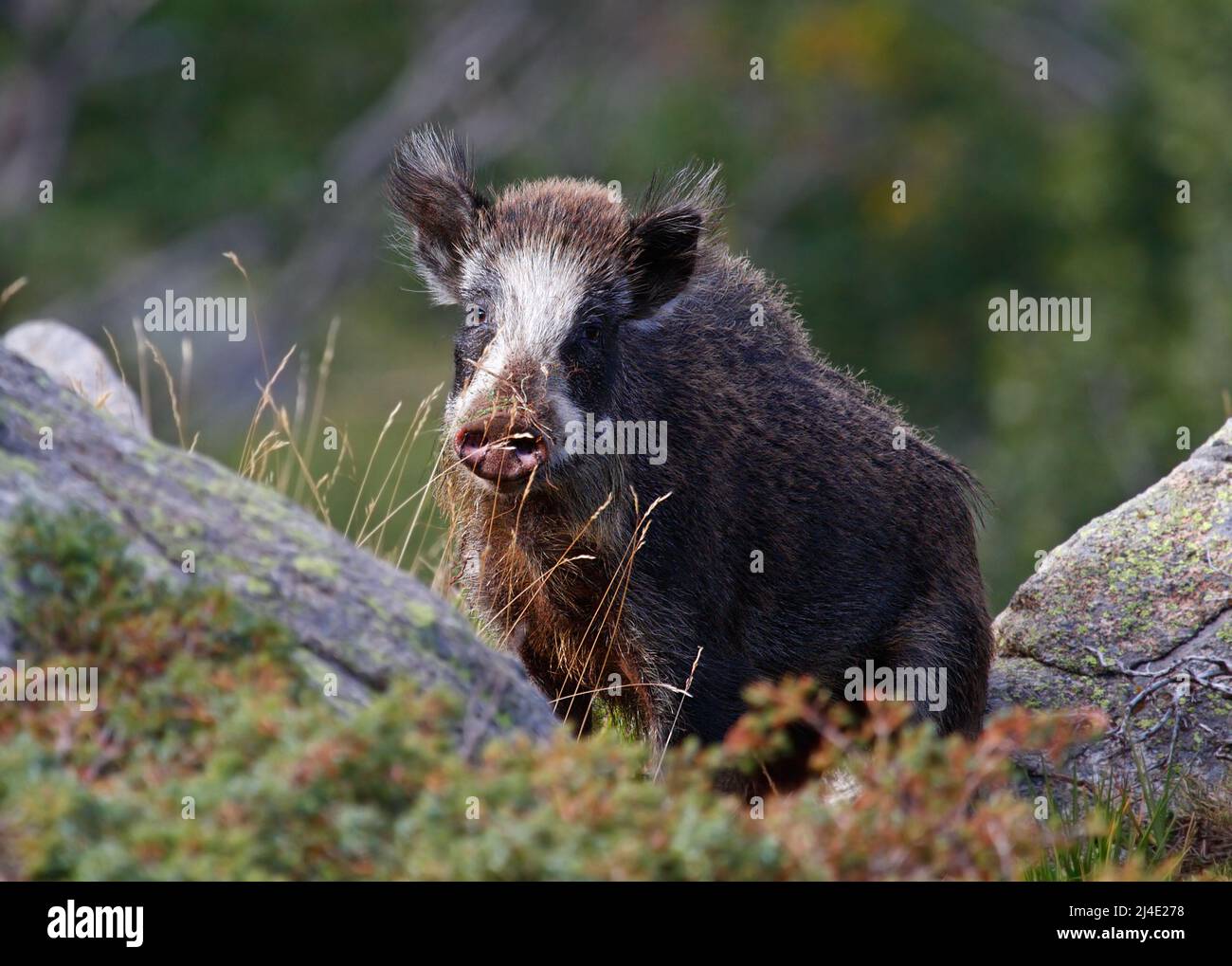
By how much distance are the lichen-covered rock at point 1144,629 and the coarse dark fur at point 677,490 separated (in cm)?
31

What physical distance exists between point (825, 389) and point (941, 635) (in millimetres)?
1241

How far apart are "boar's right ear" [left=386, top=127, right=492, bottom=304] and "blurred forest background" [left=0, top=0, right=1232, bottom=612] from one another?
795 inches

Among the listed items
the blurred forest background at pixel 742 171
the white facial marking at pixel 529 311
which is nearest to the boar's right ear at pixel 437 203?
the white facial marking at pixel 529 311

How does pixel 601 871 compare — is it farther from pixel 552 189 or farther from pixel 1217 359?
pixel 1217 359

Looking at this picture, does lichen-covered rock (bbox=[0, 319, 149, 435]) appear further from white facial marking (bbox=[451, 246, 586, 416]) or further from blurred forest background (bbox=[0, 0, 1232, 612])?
blurred forest background (bbox=[0, 0, 1232, 612])

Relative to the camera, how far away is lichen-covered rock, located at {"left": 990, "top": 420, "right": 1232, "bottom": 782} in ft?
24.1

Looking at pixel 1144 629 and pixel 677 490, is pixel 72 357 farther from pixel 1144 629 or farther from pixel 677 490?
pixel 1144 629

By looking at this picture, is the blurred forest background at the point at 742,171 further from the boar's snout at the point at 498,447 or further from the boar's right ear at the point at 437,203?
the boar's snout at the point at 498,447

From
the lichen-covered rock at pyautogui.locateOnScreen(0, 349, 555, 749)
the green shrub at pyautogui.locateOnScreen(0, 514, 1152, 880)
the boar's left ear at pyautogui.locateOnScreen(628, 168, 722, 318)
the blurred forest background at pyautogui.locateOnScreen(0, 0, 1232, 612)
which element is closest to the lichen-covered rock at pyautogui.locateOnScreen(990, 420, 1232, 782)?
the boar's left ear at pyautogui.locateOnScreen(628, 168, 722, 318)

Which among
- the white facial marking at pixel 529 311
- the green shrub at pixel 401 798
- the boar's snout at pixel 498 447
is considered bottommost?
the green shrub at pixel 401 798

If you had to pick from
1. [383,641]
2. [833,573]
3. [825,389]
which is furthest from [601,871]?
[825,389]

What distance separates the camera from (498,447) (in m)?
6.46

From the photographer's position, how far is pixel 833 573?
25.9ft

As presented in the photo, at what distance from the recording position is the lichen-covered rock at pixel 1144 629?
734 centimetres
